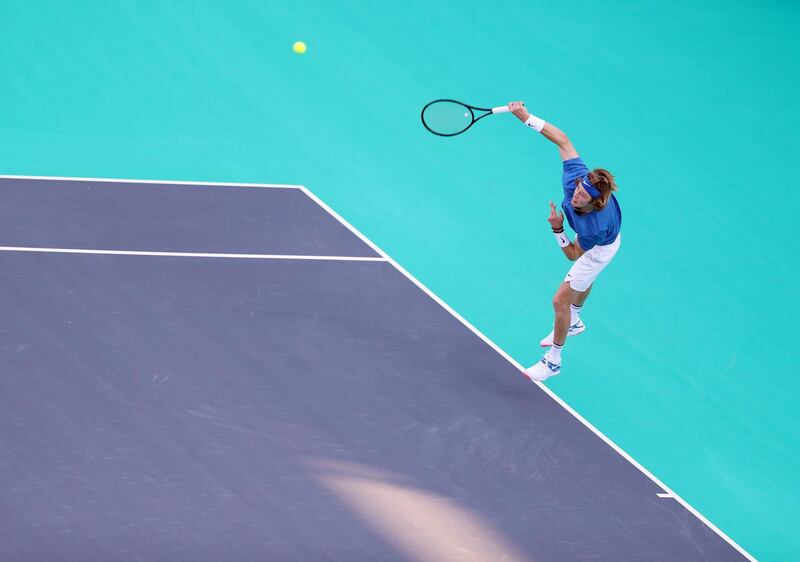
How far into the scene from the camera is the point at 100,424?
6.86m

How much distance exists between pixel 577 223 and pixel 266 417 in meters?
2.41

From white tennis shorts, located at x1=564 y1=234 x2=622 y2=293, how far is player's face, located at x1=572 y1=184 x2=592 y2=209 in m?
0.47

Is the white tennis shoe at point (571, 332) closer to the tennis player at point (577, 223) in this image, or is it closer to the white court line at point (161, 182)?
the tennis player at point (577, 223)

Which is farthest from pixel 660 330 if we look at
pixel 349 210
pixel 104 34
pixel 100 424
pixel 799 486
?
pixel 104 34

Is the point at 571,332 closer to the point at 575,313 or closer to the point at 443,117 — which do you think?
the point at 575,313

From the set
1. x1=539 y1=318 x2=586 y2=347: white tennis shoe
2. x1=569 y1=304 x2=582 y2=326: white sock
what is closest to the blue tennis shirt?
x1=569 y1=304 x2=582 y2=326: white sock

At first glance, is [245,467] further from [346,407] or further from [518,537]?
[518,537]

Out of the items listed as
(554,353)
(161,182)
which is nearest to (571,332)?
(554,353)

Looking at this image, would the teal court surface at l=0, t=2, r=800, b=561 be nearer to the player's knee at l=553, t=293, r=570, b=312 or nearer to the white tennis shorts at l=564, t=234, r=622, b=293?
the player's knee at l=553, t=293, r=570, b=312

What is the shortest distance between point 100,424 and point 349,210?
3.45m

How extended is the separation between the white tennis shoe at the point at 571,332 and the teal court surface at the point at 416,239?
14 cm

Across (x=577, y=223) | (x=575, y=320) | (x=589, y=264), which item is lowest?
(x=575, y=320)

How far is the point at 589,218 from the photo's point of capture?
24.3 feet

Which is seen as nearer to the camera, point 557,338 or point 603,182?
point 603,182
